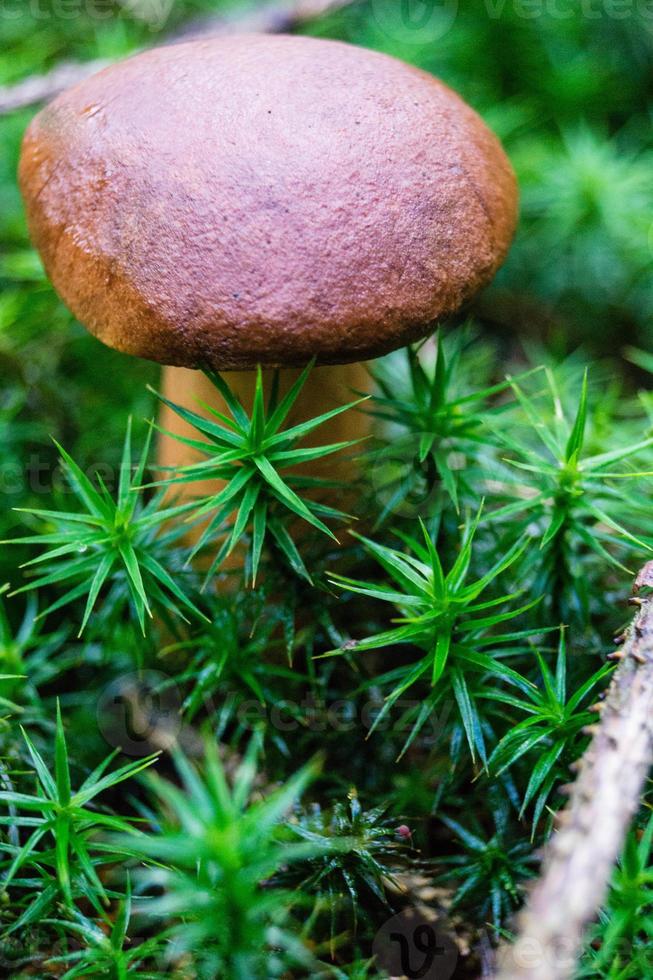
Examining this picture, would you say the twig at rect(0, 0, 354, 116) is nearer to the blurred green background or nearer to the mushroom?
the blurred green background

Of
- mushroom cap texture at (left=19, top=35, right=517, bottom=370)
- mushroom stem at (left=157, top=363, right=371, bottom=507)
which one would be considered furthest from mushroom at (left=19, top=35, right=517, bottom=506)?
mushroom stem at (left=157, top=363, right=371, bottom=507)

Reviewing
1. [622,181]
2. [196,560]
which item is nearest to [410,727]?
[196,560]

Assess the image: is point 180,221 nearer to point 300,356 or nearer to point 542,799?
point 300,356

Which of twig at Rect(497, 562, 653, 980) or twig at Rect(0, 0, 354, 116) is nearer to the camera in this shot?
twig at Rect(497, 562, 653, 980)

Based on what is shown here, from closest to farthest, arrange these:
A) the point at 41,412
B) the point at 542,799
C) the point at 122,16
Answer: the point at 542,799, the point at 41,412, the point at 122,16

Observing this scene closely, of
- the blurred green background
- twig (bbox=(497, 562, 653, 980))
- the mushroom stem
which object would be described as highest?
the blurred green background
